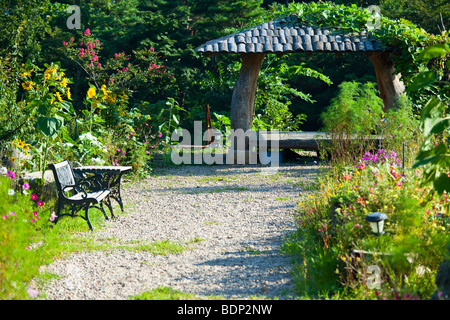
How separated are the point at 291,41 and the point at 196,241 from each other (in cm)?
597

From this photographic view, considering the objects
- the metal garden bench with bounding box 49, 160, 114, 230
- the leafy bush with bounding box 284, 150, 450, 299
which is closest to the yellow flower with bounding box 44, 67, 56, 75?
the metal garden bench with bounding box 49, 160, 114, 230

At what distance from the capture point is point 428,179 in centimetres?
307

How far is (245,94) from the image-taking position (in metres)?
10.4

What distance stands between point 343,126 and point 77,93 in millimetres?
14276

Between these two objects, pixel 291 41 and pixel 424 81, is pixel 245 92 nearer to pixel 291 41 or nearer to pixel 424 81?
pixel 291 41

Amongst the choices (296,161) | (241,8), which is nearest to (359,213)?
(296,161)

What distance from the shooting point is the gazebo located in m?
9.70

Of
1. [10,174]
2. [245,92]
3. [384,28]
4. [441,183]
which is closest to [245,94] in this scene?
[245,92]

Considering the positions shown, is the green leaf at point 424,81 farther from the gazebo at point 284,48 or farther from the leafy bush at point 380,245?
the gazebo at point 284,48

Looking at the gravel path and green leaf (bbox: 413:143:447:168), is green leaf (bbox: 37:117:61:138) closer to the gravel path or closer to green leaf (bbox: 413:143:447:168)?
the gravel path

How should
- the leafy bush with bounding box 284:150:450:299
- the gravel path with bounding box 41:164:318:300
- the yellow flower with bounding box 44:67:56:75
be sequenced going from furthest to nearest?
the yellow flower with bounding box 44:67:56:75 < the gravel path with bounding box 41:164:318:300 < the leafy bush with bounding box 284:150:450:299

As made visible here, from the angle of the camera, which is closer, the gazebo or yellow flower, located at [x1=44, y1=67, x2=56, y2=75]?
yellow flower, located at [x1=44, y1=67, x2=56, y2=75]

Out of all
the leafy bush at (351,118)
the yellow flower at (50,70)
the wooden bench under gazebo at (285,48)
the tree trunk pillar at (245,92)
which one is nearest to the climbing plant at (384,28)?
the wooden bench under gazebo at (285,48)
